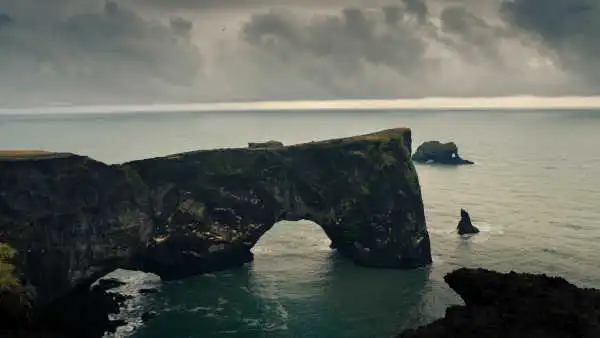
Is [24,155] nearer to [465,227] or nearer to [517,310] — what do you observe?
[517,310]

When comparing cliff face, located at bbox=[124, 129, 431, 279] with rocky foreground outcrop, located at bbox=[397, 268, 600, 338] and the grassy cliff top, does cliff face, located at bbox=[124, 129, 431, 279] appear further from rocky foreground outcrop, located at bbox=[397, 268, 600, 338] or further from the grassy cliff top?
rocky foreground outcrop, located at bbox=[397, 268, 600, 338]

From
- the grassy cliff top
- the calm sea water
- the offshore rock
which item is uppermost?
the grassy cliff top

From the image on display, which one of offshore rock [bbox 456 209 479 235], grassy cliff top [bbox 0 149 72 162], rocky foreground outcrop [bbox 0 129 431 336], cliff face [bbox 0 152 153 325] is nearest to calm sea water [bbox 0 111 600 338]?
offshore rock [bbox 456 209 479 235]

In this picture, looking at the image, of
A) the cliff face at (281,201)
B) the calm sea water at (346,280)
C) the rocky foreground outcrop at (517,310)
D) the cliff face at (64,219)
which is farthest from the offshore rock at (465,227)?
the rocky foreground outcrop at (517,310)

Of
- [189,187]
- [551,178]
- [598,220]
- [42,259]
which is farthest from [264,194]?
[551,178]

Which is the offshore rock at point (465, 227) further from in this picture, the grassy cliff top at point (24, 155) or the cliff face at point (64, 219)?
the grassy cliff top at point (24, 155)
